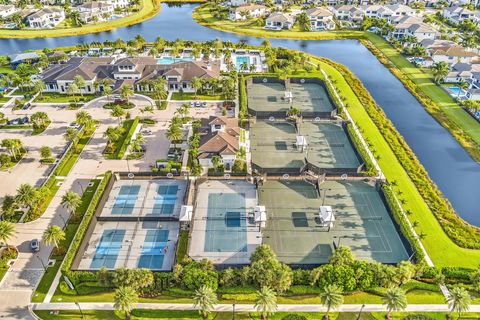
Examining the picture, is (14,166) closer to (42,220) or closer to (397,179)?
(42,220)

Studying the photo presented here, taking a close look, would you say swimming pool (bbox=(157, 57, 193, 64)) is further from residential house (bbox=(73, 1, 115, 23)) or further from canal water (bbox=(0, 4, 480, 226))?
residential house (bbox=(73, 1, 115, 23))

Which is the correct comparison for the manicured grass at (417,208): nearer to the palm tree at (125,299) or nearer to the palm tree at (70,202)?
the palm tree at (125,299)

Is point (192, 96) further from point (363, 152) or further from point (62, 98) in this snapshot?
point (363, 152)

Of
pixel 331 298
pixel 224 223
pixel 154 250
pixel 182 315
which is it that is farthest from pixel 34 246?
pixel 331 298

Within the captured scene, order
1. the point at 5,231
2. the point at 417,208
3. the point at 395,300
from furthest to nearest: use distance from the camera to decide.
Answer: the point at 417,208 < the point at 5,231 < the point at 395,300

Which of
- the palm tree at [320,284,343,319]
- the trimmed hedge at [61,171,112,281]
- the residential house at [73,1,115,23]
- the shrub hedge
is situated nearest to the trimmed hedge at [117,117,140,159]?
the trimmed hedge at [61,171,112,281]

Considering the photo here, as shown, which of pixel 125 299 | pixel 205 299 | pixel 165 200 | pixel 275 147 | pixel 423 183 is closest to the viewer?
pixel 125 299
